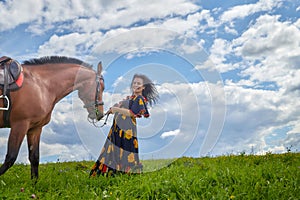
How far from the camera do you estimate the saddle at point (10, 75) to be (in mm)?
5621

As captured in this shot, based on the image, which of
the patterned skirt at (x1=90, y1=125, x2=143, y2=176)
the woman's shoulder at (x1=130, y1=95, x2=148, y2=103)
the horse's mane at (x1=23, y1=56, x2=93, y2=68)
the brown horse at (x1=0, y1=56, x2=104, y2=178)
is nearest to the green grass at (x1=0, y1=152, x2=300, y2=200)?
the patterned skirt at (x1=90, y1=125, x2=143, y2=176)

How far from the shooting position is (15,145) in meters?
5.47

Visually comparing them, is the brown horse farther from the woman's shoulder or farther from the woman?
the woman's shoulder

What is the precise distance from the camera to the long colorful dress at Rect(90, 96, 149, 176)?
249 inches

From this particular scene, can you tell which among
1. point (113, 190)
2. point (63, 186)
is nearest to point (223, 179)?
point (113, 190)

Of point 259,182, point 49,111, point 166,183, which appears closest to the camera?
point 166,183

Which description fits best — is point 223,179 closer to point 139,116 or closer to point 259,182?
point 259,182

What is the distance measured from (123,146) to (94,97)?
1.02m

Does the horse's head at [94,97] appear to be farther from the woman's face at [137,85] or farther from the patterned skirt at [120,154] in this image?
the woman's face at [137,85]

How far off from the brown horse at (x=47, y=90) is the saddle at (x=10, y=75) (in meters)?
0.10

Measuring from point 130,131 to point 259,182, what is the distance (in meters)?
2.33

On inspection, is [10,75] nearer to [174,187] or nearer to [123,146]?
[123,146]

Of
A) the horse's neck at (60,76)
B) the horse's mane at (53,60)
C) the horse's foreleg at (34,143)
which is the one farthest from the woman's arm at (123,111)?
the horse's foreleg at (34,143)

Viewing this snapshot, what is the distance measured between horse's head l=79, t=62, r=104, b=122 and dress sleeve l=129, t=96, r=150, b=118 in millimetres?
582
